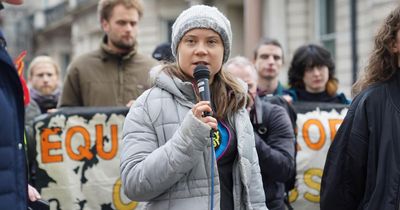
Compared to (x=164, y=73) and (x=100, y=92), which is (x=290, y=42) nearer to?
(x=100, y=92)

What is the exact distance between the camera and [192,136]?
2.60m

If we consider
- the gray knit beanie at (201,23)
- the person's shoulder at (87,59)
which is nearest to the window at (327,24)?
the person's shoulder at (87,59)

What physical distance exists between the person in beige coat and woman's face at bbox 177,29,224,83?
2081 millimetres

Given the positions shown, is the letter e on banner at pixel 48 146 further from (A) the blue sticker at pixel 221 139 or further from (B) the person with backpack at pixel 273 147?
(A) the blue sticker at pixel 221 139

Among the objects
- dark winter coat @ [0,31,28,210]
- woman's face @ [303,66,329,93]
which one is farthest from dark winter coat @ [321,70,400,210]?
woman's face @ [303,66,329,93]

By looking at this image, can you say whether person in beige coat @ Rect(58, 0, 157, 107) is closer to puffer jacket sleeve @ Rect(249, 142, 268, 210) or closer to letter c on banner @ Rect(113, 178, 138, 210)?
letter c on banner @ Rect(113, 178, 138, 210)

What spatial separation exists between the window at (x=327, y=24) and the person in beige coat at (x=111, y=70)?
11.6m

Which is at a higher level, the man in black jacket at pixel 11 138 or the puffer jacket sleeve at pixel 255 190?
the man in black jacket at pixel 11 138

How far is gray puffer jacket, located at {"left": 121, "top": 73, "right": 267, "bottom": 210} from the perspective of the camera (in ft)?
8.65

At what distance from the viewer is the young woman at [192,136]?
8.69 ft

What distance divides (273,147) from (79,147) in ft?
5.43

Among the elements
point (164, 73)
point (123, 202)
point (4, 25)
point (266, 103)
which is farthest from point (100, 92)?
point (4, 25)

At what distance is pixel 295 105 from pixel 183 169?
2.70 meters

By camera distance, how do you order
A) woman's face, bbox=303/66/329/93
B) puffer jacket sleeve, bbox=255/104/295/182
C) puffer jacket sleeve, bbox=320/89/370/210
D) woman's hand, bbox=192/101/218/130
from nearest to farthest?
woman's hand, bbox=192/101/218/130 → puffer jacket sleeve, bbox=320/89/370/210 → puffer jacket sleeve, bbox=255/104/295/182 → woman's face, bbox=303/66/329/93
